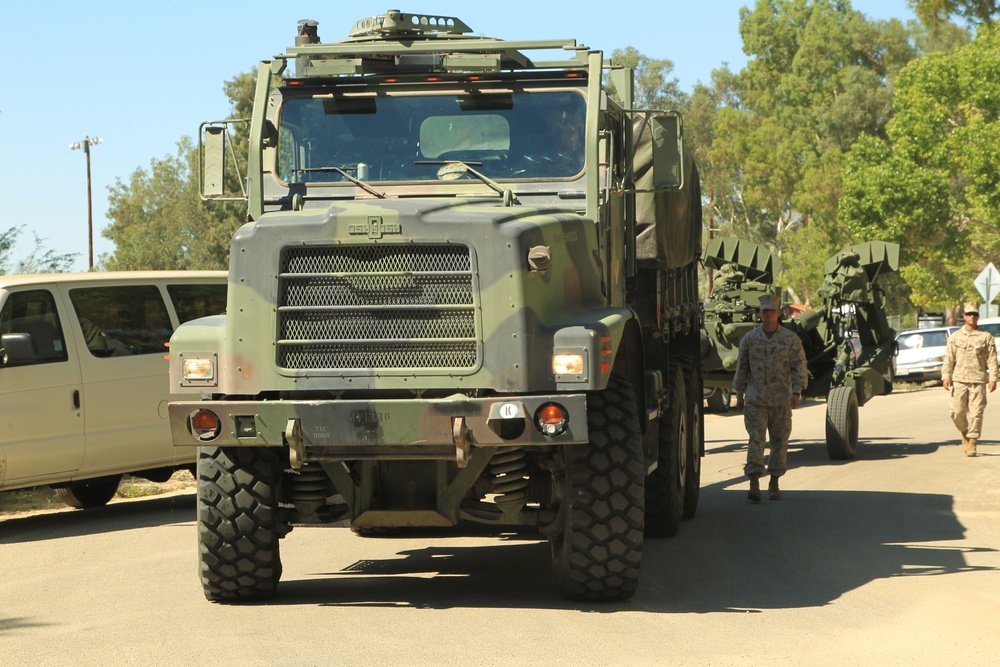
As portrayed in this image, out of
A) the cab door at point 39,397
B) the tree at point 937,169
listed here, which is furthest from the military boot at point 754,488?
the tree at point 937,169

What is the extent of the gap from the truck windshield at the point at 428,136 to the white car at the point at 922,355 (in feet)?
91.3

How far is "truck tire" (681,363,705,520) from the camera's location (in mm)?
12086

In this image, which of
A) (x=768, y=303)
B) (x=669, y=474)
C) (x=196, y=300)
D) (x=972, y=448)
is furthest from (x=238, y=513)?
(x=972, y=448)

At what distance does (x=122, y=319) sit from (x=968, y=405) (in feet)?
32.9

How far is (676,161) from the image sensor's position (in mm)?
8766

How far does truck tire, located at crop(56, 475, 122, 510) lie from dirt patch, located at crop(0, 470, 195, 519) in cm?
19

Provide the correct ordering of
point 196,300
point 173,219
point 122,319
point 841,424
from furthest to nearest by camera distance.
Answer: point 173,219 → point 841,424 → point 196,300 → point 122,319

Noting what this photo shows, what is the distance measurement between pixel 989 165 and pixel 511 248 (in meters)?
34.8

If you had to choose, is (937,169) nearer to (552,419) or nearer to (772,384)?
(772,384)

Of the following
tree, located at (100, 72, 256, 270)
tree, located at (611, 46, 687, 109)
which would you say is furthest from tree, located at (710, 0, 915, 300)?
tree, located at (100, 72, 256, 270)

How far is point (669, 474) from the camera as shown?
36.1 feet

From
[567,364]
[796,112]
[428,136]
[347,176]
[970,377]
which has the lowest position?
[970,377]

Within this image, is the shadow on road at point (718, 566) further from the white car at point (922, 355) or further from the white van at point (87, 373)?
the white car at point (922, 355)

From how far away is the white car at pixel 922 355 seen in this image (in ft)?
116
